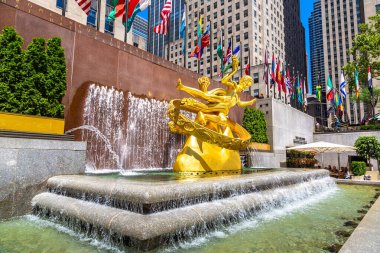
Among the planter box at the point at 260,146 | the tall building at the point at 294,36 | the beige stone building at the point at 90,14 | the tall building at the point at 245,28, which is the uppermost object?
the tall building at the point at 294,36

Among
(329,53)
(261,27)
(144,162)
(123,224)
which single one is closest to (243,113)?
(144,162)

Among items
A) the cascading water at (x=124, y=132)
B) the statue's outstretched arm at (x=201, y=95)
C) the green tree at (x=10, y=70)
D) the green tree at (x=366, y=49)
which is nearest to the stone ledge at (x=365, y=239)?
the statue's outstretched arm at (x=201, y=95)

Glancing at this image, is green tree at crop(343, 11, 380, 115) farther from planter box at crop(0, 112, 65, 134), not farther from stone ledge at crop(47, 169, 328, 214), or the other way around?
planter box at crop(0, 112, 65, 134)

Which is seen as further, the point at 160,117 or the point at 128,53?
the point at 160,117

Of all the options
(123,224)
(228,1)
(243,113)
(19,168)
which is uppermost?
(228,1)

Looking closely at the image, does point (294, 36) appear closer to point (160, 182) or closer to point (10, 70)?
point (10, 70)

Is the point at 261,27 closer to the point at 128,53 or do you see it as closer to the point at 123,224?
the point at 128,53

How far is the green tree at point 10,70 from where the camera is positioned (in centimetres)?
897

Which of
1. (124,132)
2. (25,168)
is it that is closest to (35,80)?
(25,168)

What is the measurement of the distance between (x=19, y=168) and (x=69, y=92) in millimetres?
5151

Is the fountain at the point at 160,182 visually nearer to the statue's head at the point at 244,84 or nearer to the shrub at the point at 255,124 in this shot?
the statue's head at the point at 244,84

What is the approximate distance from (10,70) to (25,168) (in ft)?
12.5

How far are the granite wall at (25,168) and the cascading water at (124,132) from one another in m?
3.29

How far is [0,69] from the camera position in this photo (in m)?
9.02
